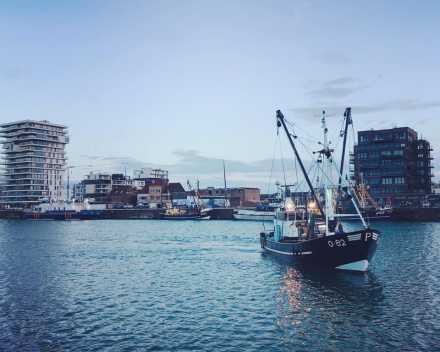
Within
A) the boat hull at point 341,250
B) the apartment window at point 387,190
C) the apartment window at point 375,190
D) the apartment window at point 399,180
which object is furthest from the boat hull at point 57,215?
the boat hull at point 341,250

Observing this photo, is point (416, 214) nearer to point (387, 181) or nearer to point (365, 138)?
point (387, 181)

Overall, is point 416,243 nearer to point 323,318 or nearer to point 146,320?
point 323,318

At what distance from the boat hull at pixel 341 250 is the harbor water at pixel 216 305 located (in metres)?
1.19

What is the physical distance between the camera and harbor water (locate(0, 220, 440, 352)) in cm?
2142

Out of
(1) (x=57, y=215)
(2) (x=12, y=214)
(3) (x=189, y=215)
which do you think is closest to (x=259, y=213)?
(3) (x=189, y=215)

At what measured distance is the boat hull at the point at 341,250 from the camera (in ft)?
120

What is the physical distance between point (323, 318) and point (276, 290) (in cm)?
827

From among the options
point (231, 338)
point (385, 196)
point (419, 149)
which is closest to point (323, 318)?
point (231, 338)

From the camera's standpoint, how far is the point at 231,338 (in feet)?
72.2

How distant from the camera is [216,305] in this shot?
94.8 ft

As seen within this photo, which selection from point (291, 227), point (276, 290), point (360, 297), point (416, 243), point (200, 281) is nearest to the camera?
point (360, 297)

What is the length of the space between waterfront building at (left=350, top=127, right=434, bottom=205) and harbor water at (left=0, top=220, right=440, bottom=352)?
113719 millimetres

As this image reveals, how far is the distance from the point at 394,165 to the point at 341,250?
443ft

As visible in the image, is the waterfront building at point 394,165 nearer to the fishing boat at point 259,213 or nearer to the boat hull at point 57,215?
the fishing boat at point 259,213
